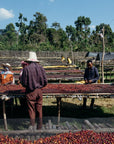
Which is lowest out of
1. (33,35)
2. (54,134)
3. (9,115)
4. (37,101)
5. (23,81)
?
(9,115)

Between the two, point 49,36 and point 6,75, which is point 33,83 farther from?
point 49,36

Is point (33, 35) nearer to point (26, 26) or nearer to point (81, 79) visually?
point (26, 26)

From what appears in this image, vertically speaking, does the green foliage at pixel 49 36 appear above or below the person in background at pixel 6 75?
above

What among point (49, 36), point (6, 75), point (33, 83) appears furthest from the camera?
point (49, 36)

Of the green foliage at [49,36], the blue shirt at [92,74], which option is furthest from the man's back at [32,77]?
the green foliage at [49,36]

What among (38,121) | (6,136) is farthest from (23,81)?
(6,136)

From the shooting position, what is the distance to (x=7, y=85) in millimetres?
5363

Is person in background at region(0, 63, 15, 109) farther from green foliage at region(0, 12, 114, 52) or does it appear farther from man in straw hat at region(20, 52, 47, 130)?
green foliage at region(0, 12, 114, 52)

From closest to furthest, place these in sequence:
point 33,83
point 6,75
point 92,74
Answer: point 33,83 < point 6,75 < point 92,74

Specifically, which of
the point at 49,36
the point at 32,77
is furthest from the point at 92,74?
the point at 49,36

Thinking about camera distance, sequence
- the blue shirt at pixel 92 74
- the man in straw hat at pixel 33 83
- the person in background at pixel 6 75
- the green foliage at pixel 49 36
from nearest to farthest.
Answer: the man in straw hat at pixel 33 83 → the person in background at pixel 6 75 → the blue shirt at pixel 92 74 → the green foliage at pixel 49 36

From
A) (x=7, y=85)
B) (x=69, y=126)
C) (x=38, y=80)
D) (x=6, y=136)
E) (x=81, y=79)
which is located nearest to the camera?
(x=6, y=136)

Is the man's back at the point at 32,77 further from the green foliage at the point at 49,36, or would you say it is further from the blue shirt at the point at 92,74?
the green foliage at the point at 49,36

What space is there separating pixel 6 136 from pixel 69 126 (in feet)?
4.08
